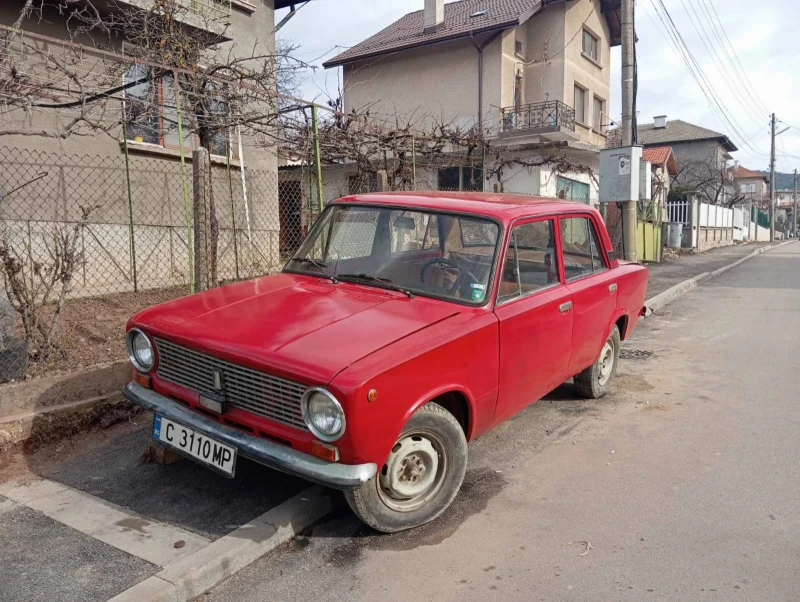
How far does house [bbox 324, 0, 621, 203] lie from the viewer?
19156 mm

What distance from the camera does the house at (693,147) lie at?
1778 inches

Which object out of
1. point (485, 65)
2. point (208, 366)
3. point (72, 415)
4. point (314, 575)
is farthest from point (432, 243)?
point (485, 65)

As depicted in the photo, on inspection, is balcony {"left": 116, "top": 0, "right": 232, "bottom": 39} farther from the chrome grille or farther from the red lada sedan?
the chrome grille

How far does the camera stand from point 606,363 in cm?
549

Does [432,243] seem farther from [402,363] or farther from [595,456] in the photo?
[595,456]

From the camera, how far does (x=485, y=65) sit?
68.7ft

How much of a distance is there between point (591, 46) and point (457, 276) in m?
24.9

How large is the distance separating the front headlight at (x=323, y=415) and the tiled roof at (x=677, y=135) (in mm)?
52243

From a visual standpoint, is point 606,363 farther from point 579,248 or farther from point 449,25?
point 449,25

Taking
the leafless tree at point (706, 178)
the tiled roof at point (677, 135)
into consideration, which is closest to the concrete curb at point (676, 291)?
the leafless tree at point (706, 178)

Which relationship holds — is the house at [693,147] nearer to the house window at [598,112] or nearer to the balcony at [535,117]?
the house window at [598,112]

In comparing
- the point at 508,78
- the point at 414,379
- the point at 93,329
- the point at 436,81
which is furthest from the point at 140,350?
the point at 436,81

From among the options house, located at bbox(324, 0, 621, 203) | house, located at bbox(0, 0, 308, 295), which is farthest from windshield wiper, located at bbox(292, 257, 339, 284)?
house, located at bbox(324, 0, 621, 203)

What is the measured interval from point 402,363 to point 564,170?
1767 centimetres
